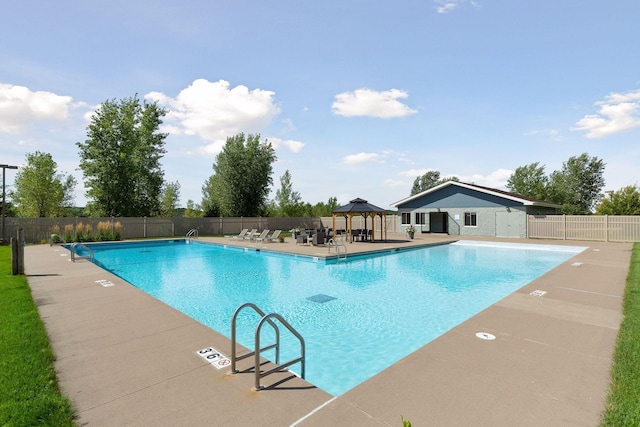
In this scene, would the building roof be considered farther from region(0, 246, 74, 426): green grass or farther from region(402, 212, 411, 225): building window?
region(0, 246, 74, 426): green grass

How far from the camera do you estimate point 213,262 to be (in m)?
14.7

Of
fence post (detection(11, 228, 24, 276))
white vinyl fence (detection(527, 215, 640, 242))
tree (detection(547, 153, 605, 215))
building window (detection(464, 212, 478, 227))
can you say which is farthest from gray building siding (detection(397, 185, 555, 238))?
tree (detection(547, 153, 605, 215))

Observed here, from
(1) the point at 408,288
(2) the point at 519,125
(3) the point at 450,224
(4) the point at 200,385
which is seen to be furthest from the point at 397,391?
(3) the point at 450,224

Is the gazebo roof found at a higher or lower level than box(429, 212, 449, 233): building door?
higher

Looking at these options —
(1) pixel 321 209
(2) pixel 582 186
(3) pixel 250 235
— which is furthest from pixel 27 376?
(2) pixel 582 186

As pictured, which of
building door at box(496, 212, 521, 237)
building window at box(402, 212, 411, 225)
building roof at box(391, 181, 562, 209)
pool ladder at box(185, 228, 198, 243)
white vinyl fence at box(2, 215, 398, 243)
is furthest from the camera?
building window at box(402, 212, 411, 225)

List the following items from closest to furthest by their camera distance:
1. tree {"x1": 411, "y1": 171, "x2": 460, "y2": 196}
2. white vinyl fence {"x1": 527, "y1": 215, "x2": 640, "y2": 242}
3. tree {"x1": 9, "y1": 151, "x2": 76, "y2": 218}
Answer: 1. white vinyl fence {"x1": 527, "y1": 215, "x2": 640, "y2": 242}
2. tree {"x1": 9, "y1": 151, "x2": 76, "y2": 218}
3. tree {"x1": 411, "y1": 171, "x2": 460, "y2": 196}

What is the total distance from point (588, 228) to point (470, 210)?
7.58 metres

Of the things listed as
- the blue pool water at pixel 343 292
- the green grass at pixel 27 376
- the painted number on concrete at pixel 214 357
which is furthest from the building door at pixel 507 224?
the green grass at pixel 27 376

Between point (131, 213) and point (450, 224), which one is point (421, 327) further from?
point (131, 213)

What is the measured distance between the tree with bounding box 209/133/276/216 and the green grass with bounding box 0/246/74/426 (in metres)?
30.8

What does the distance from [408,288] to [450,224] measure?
65.2 feet

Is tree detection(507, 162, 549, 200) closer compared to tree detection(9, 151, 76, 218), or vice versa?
tree detection(9, 151, 76, 218)

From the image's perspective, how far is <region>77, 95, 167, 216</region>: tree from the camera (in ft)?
90.2
